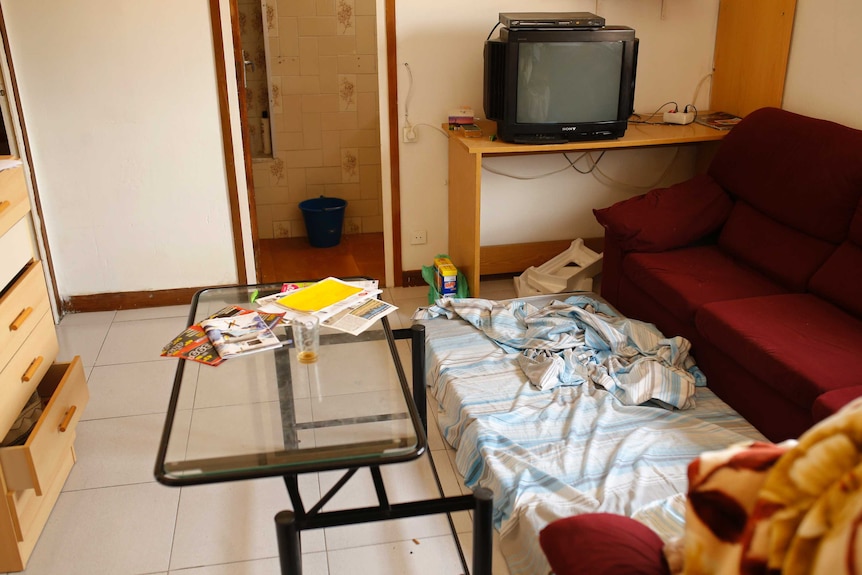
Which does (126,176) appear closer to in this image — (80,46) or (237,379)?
(80,46)

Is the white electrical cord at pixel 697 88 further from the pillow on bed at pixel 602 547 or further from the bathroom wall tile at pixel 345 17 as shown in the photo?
the pillow on bed at pixel 602 547

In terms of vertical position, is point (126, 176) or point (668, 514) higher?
point (126, 176)

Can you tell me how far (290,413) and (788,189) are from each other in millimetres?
2097

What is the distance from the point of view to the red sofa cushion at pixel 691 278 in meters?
2.85

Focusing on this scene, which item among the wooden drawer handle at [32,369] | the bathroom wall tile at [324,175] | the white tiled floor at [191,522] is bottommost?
the white tiled floor at [191,522]

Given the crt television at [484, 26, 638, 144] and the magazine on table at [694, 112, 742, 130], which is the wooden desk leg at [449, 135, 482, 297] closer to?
the crt television at [484, 26, 638, 144]

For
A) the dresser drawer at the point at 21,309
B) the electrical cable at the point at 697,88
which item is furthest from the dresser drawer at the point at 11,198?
the electrical cable at the point at 697,88

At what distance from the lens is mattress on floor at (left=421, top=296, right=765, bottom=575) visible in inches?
83.6

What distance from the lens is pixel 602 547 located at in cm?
140

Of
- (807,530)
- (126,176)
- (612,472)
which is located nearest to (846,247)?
(612,472)

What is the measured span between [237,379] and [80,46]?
2.12 meters

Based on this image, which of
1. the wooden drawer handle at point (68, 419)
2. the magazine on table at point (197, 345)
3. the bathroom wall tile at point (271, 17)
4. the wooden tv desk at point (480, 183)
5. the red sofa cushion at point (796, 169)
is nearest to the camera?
the magazine on table at point (197, 345)

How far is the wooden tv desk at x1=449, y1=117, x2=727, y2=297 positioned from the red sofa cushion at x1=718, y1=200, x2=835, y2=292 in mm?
502

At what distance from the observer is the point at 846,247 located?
2744 millimetres
